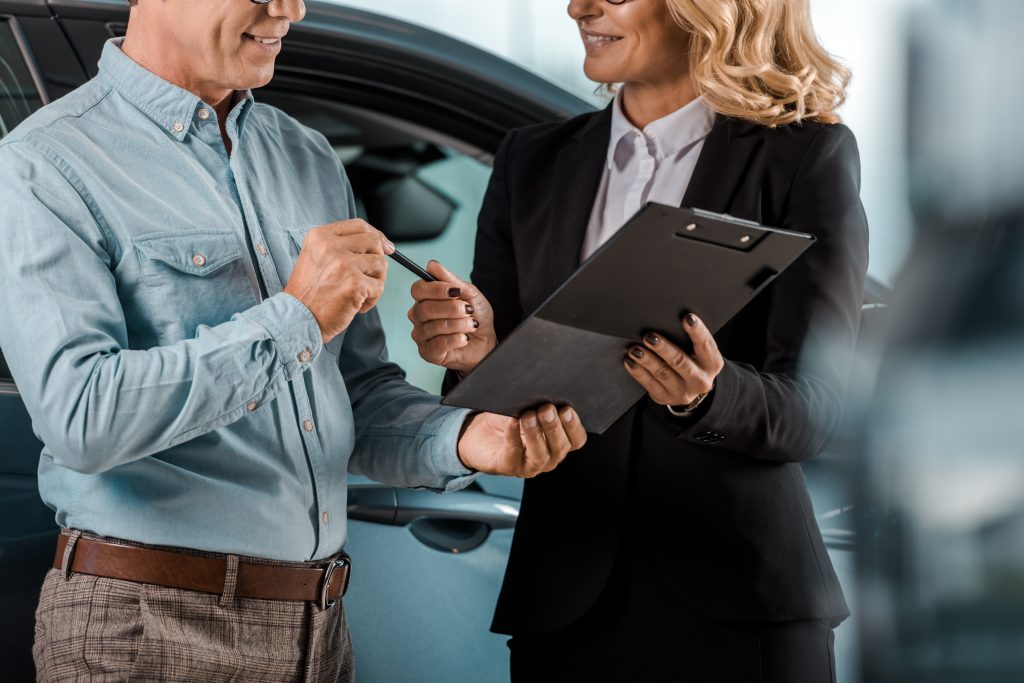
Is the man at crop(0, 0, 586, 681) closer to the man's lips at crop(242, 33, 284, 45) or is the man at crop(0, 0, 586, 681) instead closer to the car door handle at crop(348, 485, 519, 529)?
the man's lips at crop(242, 33, 284, 45)

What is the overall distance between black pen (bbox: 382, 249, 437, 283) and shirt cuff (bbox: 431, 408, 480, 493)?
0.15 m

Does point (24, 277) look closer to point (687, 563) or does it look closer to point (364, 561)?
point (687, 563)

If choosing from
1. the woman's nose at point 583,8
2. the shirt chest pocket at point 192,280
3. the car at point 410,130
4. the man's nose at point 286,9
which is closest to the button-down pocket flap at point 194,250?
the shirt chest pocket at point 192,280

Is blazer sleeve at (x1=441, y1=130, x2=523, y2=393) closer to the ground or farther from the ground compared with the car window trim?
closer to the ground

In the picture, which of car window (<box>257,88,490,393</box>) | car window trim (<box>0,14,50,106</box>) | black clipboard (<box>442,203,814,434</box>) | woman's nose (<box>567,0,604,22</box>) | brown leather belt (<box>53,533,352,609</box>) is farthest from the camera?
car window (<box>257,88,490,393</box>)

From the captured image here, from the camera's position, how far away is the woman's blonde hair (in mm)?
1281

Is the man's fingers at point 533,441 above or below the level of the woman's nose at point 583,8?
below

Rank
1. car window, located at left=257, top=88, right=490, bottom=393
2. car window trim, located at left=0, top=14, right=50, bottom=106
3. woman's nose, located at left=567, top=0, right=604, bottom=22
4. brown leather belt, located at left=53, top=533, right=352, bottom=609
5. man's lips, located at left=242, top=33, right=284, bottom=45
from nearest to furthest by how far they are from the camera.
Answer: brown leather belt, located at left=53, top=533, right=352, bottom=609 < man's lips, located at left=242, top=33, right=284, bottom=45 < woman's nose, located at left=567, top=0, right=604, bottom=22 < car window trim, located at left=0, top=14, right=50, bottom=106 < car window, located at left=257, top=88, right=490, bottom=393

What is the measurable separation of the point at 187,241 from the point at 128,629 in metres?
0.36

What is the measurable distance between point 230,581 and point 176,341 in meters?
0.23

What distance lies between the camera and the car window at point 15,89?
1718mm

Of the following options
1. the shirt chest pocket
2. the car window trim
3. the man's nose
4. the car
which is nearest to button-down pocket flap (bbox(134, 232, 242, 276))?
the shirt chest pocket

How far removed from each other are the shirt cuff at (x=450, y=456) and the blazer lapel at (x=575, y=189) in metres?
0.19

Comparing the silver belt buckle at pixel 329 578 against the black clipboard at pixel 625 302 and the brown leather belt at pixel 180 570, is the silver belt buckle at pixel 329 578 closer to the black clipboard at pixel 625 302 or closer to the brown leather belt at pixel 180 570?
the brown leather belt at pixel 180 570
